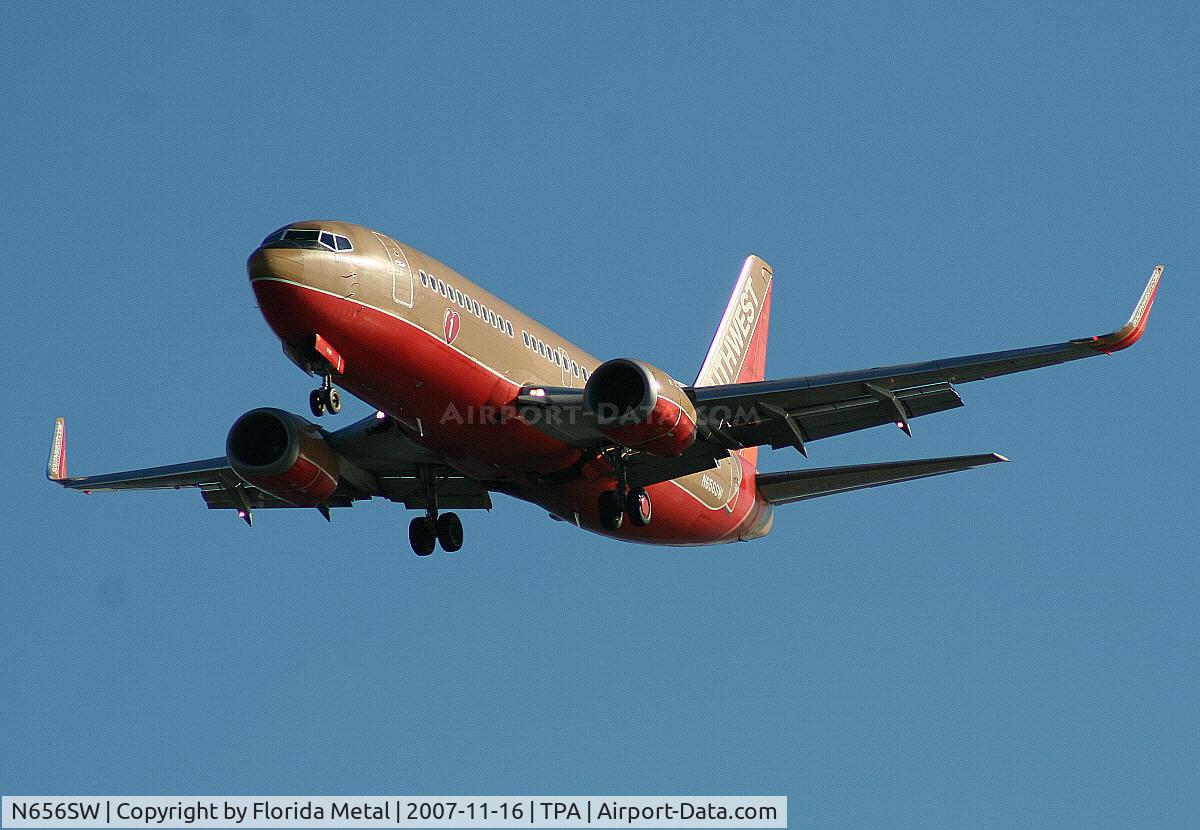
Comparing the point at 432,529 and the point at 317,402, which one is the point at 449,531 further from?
the point at 317,402

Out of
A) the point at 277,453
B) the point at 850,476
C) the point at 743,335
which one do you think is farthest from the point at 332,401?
the point at 743,335

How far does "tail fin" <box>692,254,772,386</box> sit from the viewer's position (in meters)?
44.4

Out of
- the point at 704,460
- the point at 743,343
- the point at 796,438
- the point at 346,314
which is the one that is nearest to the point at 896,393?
the point at 796,438

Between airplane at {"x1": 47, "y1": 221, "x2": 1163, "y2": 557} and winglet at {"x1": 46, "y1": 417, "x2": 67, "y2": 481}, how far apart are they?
1047 millimetres

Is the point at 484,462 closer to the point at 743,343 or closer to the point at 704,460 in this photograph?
the point at 704,460

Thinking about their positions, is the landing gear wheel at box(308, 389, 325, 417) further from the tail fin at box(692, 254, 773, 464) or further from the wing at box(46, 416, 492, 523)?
the tail fin at box(692, 254, 773, 464)

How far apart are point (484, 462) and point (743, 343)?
559 inches

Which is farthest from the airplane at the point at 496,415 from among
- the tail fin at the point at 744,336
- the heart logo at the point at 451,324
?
the tail fin at the point at 744,336

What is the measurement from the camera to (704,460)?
35656 millimetres

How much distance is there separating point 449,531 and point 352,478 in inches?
102

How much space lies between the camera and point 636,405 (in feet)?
105

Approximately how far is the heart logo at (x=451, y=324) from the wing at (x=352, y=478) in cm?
275

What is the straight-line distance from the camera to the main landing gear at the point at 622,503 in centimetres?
3522

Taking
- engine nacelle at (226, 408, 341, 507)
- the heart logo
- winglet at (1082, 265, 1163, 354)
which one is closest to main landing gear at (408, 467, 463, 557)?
engine nacelle at (226, 408, 341, 507)
